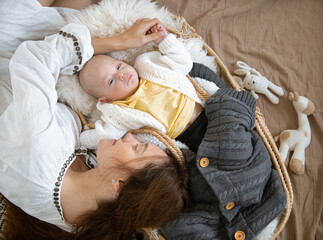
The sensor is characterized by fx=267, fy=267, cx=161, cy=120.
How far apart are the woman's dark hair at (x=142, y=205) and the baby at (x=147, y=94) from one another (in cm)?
23

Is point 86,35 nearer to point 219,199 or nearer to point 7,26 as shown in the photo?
point 7,26

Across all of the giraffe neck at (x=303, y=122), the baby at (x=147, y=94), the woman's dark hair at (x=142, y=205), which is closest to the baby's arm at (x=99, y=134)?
the baby at (x=147, y=94)

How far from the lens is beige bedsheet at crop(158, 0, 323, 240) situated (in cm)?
143

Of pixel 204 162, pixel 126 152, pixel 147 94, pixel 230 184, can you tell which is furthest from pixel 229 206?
pixel 147 94

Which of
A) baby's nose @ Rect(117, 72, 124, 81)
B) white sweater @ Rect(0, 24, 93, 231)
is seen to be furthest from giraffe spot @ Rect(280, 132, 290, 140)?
white sweater @ Rect(0, 24, 93, 231)

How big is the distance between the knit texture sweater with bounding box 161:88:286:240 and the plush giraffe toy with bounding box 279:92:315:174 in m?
0.20

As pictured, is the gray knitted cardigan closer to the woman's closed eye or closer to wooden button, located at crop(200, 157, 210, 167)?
wooden button, located at crop(200, 157, 210, 167)

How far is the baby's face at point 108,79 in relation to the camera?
1.17 meters

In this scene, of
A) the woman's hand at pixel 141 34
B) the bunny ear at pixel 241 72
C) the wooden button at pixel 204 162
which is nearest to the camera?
the wooden button at pixel 204 162

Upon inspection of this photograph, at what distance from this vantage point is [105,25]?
51.2 inches

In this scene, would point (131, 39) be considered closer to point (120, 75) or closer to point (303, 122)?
point (120, 75)

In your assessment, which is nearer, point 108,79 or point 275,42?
point 108,79

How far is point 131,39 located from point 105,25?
0.57 feet

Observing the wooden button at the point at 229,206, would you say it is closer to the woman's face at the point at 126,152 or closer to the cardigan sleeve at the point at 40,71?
the woman's face at the point at 126,152
